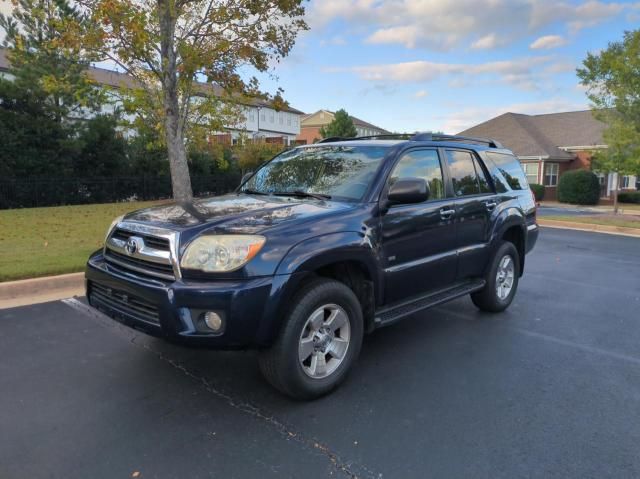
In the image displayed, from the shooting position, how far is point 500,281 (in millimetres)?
5523

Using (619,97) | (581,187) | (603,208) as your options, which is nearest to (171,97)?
(619,97)

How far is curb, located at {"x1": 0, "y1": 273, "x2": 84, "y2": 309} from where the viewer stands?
566cm

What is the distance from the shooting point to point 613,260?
9.34 metres

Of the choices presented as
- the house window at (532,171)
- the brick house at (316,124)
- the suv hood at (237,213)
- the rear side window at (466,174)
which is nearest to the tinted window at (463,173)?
the rear side window at (466,174)

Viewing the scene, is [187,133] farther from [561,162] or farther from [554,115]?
[554,115]

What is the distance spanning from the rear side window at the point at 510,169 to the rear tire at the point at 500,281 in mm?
813

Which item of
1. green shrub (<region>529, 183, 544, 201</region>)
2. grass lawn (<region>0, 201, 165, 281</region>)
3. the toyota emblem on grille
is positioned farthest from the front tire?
green shrub (<region>529, 183, 544, 201</region>)

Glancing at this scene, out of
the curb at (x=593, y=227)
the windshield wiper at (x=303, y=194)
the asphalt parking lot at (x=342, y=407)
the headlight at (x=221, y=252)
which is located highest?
the windshield wiper at (x=303, y=194)

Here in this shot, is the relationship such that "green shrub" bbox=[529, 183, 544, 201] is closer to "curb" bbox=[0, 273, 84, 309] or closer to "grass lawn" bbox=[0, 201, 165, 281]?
"grass lawn" bbox=[0, 201, 165, 281]

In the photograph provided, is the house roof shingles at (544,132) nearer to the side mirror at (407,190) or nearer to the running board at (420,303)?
the running board at (420,303)

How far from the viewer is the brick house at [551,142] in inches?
1195

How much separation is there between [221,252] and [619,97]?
18959mm

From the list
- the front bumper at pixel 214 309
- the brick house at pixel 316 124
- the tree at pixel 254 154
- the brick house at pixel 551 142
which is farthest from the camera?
the brick house at pixel 316 124

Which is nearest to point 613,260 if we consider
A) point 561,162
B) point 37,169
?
point 37,169
